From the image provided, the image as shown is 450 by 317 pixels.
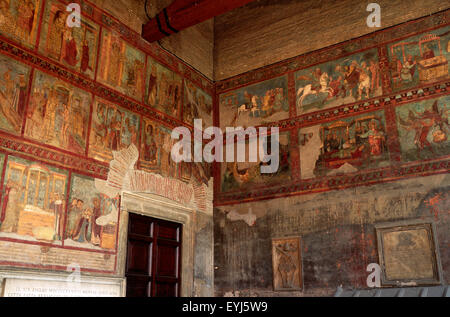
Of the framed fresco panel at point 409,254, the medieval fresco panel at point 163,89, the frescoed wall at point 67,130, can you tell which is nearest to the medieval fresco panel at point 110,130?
the frescoed wall at point 67,130

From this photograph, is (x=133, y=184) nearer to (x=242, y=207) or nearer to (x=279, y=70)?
(x=242, y=207)

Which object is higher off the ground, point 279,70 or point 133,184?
point 279,70

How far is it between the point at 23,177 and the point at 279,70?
5930 mm

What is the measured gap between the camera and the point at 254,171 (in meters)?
9.71

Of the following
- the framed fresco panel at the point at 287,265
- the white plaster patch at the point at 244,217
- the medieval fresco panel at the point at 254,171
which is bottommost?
the framed fresco panel at the point at 287,265

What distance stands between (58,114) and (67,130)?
0.94 feet

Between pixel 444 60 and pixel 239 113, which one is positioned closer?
pixel 444 60

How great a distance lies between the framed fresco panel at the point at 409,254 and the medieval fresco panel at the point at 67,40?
19.5ft

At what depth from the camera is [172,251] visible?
353 inches

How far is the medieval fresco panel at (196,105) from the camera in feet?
32.7

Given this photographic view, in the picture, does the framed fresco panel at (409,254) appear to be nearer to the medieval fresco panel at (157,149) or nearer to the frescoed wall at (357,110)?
the frescoed wall at (357,110)
